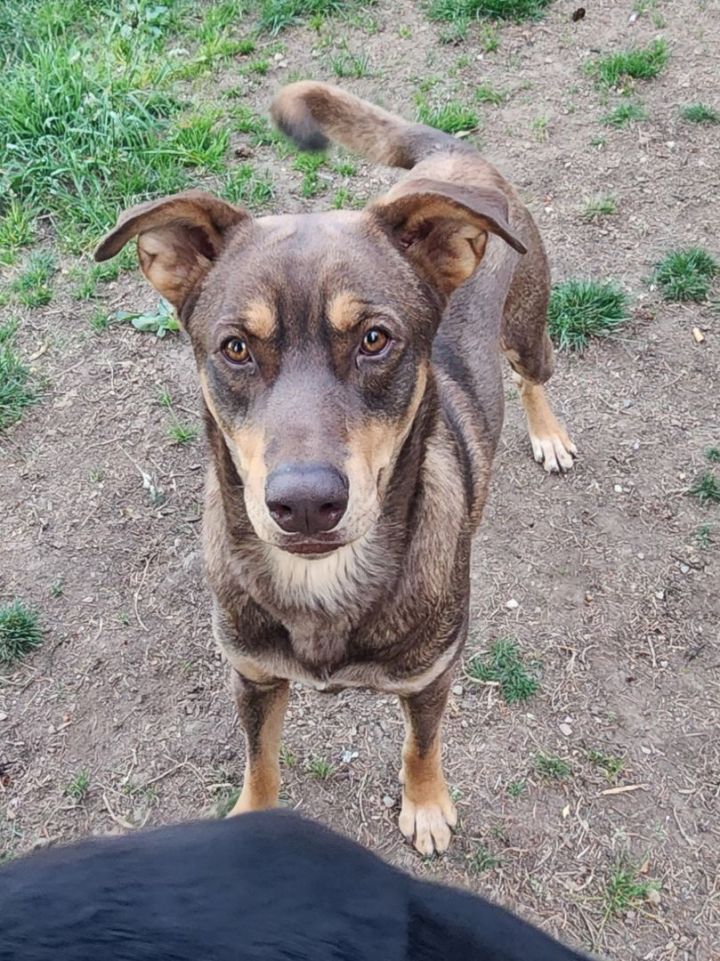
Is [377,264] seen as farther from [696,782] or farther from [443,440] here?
[696,782]

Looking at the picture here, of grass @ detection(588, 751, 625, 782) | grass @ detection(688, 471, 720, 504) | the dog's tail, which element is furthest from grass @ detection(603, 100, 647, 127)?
grass @ detection(588, 751, 625, 782)

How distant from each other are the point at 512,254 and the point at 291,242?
1375 millimetres

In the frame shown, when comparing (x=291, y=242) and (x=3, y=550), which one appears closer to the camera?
(x=291, y=242)

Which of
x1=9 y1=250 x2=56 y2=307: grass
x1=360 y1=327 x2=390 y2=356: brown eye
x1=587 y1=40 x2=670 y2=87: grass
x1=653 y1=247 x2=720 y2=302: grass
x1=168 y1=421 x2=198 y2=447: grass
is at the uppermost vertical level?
x1=360 y1=327 x2=390 y2=356: brown eye

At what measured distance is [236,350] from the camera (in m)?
2.35

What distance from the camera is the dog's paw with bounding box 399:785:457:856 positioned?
130 inches

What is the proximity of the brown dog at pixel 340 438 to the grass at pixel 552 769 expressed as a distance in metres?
0.39

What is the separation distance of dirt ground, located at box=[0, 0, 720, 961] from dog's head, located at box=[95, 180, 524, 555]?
4.97 feet

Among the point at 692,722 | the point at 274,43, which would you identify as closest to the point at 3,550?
the point at 692,722

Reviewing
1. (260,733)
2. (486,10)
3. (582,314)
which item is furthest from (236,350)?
(486,10)

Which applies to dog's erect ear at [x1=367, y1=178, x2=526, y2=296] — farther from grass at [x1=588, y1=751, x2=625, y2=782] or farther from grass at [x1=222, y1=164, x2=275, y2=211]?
grass at [x1=222, y1=164, x2=275, y2=211]

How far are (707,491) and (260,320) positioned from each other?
8.60 ft

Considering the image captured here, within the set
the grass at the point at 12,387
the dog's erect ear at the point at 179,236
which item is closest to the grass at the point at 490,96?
the grass at the point at 12,387

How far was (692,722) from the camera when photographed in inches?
141
